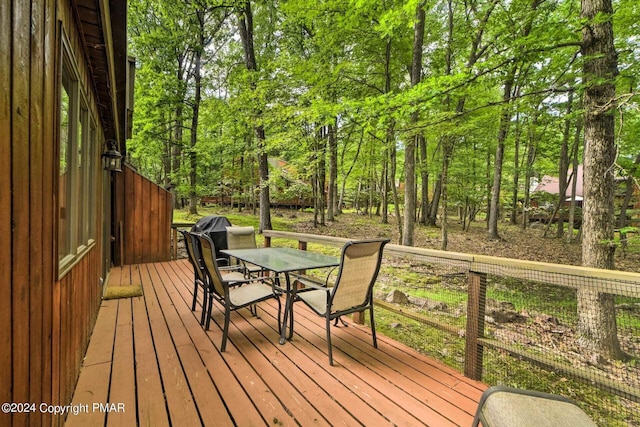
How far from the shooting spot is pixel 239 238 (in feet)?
15.5

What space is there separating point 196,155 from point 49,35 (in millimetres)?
11662

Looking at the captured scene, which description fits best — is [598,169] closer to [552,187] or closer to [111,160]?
[111,160]

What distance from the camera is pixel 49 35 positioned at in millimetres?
1230

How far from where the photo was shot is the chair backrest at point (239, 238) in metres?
4.66

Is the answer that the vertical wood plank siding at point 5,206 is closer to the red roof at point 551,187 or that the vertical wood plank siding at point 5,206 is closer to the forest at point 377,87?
the forest at point 377,87

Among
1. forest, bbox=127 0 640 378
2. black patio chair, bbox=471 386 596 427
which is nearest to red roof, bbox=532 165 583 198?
forest, bbox=127 0 640 378

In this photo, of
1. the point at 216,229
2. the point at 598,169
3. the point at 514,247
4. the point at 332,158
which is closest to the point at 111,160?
the point at 216,229

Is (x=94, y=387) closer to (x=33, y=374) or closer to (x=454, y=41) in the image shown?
(x=33, y=374)

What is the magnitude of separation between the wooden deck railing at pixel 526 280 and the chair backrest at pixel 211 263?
181cm

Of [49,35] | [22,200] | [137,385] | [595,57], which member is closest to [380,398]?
[137,385]

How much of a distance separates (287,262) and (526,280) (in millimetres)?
2230

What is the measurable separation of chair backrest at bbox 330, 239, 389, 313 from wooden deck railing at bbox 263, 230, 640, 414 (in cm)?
37

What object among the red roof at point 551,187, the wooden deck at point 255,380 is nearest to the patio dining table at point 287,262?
the wooden deck at point 255,380

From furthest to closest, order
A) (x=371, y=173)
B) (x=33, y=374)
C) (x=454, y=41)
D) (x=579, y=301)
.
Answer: (x=371, y=173), (x=454, y=41), (x=579, y=301), (x=33, y=374)
